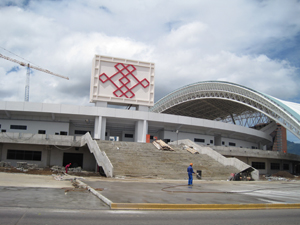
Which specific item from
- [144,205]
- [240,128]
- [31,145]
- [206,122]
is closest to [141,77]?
[206,122]

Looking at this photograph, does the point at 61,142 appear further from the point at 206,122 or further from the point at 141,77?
the point at 206,122

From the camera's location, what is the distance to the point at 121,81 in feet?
143

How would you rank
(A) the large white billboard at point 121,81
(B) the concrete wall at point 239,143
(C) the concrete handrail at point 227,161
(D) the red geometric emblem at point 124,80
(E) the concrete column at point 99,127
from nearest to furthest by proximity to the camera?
(C) the concrete handrail at point 227,161
(E) the concrete column at point 99,127
(A) the large white billboard at point 121,81
(D) the red geometric emblem at point 124,80
(B) the concrete wall at point 239,143

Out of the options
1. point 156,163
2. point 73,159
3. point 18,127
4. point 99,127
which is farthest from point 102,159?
point 18,127

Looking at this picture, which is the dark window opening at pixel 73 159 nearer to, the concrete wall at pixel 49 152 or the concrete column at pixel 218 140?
the concrete wall at pixel 49 152

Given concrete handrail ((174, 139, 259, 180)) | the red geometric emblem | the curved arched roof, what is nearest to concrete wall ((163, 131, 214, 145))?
the red geometric emblem

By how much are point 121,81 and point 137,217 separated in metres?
36.8

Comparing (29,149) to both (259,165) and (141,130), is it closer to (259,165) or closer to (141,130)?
(141,130)

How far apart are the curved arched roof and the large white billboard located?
21257mm

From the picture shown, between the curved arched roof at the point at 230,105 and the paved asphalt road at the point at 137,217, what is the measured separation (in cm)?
4250

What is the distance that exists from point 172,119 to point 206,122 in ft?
22.9

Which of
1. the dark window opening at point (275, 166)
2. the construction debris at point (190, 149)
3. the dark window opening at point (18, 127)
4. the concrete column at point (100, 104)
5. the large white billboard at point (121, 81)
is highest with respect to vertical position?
the large white billboard at point (121, 81)

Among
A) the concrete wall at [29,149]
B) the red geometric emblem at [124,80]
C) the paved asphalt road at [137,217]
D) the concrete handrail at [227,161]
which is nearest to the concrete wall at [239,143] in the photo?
the concrete handrail at [227,161]

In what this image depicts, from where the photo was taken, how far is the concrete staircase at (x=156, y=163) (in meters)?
24.3
